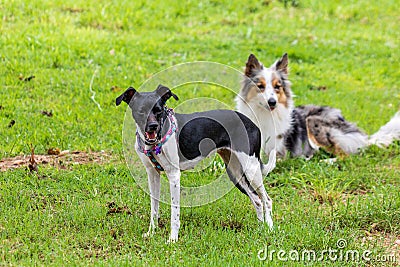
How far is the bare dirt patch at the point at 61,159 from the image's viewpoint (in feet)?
21.6

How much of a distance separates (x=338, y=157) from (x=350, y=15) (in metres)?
7.35

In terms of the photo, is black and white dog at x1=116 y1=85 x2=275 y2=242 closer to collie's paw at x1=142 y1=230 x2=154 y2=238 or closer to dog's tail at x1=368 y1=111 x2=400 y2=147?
collie's paw at x1=142 y1=230 x2=154 y2=238

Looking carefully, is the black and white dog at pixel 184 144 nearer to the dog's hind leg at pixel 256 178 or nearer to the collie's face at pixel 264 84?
the dog's hind leg at pixel 256 178

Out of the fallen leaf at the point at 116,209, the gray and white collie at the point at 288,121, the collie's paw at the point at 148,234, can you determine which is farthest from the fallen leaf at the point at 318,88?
the collie's paw at the point at 148,234

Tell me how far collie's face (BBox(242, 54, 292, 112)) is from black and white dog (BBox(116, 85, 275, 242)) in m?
2.04

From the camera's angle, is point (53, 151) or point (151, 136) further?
point (53, 151)

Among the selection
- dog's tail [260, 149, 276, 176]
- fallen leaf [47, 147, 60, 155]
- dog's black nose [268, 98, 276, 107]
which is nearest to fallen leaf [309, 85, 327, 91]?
dog's black nose [268, 98, 276, 107]

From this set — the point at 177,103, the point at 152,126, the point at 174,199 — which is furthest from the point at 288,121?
the point at 152,126

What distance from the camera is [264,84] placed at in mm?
7398

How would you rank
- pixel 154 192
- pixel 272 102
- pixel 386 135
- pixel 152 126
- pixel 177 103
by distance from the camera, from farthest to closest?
1. pixel 177 103
2. pixel 386 135
3. pixel 272 102
4. pixel 154 192
5. pixel 152 126

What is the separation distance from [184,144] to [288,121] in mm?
3209

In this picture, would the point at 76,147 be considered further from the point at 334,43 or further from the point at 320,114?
the point at 334,43

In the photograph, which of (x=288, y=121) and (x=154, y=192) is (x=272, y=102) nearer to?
(x=288, y=121)

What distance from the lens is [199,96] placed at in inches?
361
